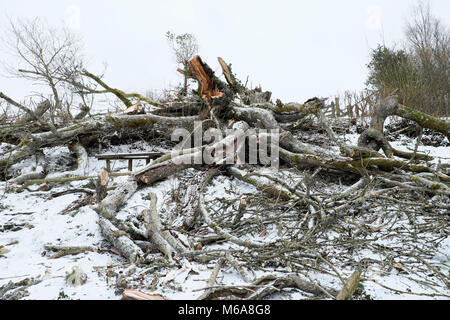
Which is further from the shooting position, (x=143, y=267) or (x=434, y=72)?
(x=434, y=72)

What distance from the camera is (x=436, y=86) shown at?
10273mm

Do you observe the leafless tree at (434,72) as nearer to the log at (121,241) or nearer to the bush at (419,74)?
the bush at (419,74)

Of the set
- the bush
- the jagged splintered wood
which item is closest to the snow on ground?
the jagged splintered wood

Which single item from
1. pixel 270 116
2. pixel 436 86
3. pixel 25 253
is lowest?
pixel 25 253

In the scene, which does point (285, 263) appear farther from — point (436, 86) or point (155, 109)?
point (436, 86)

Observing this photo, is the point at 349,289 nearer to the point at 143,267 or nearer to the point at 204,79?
the point at 143,267

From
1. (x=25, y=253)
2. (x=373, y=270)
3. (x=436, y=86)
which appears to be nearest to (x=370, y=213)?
(x=373, y=270)

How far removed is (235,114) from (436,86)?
335 inches

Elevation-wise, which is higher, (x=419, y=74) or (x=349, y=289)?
(x=419, y=74)

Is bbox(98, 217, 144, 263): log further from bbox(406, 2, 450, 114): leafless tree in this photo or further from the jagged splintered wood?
bbox(406, 2, 450, 114): leafless tree

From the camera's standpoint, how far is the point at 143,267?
93.5 inches

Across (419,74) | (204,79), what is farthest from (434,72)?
(204,79)

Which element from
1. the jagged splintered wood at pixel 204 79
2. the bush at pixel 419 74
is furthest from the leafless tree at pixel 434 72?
the jagged splintered wood at pixel 204 79

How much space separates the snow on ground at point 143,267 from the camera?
6.63 ft
